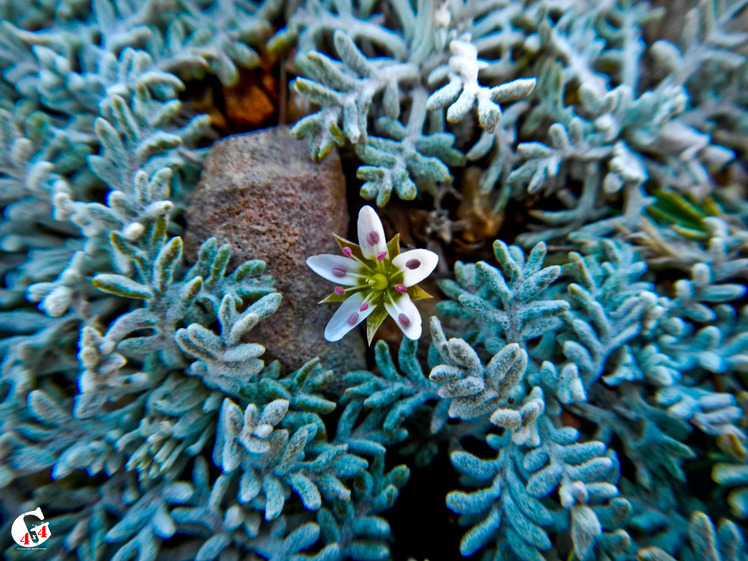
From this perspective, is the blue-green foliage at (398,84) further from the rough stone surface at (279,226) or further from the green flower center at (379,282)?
the green flower center at (379,282)

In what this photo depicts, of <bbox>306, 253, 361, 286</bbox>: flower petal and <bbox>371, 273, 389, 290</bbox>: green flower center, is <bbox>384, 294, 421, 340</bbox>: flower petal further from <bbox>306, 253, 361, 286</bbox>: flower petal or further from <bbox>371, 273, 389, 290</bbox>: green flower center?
<bbox>306, 253, 361, 286</bbox>: flower petal

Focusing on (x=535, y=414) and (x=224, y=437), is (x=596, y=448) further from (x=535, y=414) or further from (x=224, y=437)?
(x=224, y=437)

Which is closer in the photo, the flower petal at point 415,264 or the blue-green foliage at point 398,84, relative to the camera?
the flower petal at point 415,264

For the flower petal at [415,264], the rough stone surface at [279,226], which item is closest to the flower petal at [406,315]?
the flower petal at [415,264]

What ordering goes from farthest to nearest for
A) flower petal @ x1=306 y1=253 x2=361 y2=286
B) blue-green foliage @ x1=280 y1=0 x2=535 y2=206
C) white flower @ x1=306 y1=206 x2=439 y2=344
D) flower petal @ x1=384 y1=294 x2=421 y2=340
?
1. blue-green foliage @ x1=280 y1=0 x2=535 y2=206
2. flower petal @ x1=306 y1=253 x2=361 y2=286
3. white flower @ x1=306 y1=206 x2=439 y2=344
4. flower petal @ x1=384 y1=294 x2=421 y2=340

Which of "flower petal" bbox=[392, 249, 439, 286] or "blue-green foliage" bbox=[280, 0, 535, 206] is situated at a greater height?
"blue-green foliage" bbox=[280, 0, 535, 206]

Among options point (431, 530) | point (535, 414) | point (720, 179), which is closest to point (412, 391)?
point (535, 414)

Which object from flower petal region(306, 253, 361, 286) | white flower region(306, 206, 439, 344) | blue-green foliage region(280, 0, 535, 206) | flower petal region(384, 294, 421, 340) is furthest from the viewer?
blue-green foliage region(280, 0, 535, 206)

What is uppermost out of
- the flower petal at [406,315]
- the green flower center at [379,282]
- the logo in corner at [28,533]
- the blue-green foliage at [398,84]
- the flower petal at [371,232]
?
the blue-green foliage at [398,84]

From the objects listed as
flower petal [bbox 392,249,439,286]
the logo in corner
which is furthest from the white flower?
the logo in corner
